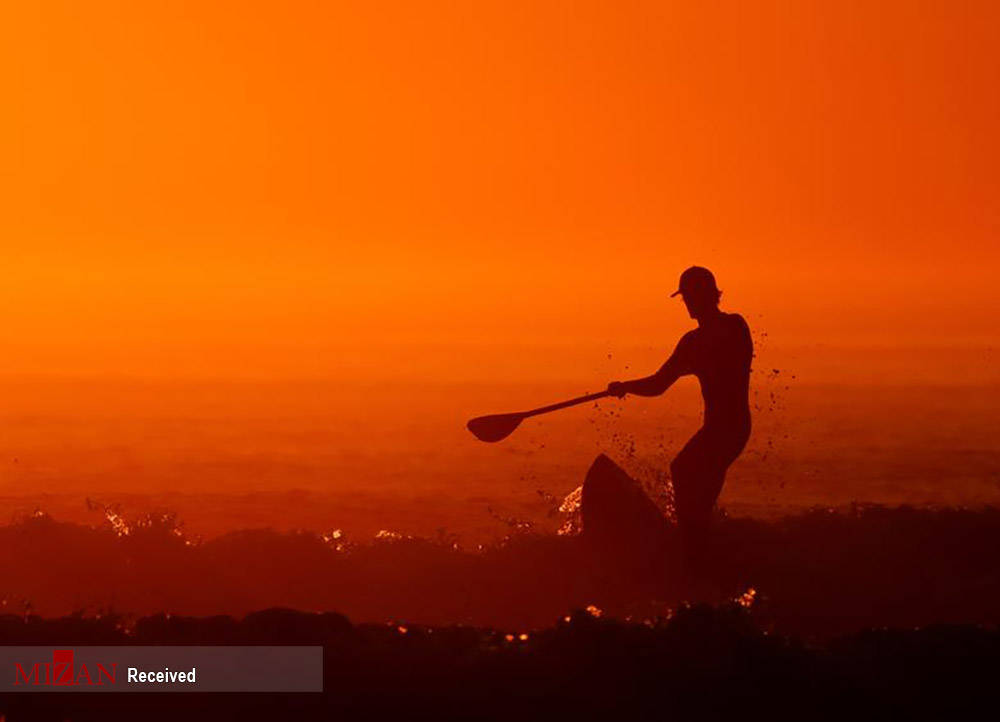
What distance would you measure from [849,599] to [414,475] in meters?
30.7

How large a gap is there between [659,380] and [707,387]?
55 cm

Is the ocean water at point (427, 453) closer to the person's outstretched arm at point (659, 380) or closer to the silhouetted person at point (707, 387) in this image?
the silhouetted person at point (707, 387)

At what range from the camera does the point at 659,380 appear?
18484 mm

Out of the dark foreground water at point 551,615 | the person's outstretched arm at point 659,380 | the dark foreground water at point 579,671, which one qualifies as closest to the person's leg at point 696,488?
the dark foreground water at point 551,615

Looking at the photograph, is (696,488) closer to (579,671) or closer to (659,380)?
(659,380)

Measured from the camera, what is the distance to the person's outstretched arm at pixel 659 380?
726 inches

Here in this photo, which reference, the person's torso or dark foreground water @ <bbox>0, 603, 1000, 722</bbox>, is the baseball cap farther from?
dark foreground water @ <bbox>0, 603, 1000, 722</bbox>

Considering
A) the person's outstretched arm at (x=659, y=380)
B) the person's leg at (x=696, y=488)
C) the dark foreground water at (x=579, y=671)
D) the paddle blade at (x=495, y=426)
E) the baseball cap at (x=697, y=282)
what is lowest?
the dark foreground water at (x=579, y=671)

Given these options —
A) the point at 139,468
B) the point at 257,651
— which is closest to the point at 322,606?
→ the point at 257,651

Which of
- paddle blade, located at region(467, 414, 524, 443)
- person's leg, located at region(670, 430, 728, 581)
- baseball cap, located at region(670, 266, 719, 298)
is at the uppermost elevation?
baseball cap, located at region(670, 266, 719, 298)

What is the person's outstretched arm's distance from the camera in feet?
60.5

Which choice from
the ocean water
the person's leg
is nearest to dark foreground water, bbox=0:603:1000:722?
the person's leg

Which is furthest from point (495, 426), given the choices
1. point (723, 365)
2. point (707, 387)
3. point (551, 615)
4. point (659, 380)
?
point (723, 365)

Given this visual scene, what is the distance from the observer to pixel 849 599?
19359 millimetres
